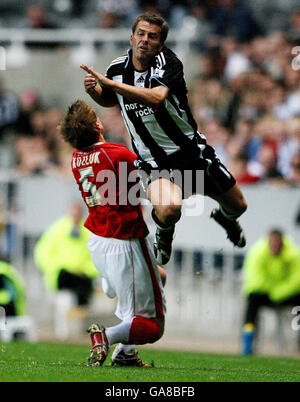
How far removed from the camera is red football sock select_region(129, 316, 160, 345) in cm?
730

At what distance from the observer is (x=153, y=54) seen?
7.45 metres

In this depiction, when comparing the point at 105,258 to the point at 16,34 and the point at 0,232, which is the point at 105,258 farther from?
the point at 16,34

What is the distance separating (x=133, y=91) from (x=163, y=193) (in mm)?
908

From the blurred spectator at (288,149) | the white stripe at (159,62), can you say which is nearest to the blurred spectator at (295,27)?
the blurred spectator at (288,149)

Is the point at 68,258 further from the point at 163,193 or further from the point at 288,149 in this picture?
the point at 163,193

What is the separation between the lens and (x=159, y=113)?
24.8 feet

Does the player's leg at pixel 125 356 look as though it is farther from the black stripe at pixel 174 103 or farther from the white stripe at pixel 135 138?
the black stripe at pixel 174 103

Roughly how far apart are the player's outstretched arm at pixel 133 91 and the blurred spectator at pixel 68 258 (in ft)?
21.6

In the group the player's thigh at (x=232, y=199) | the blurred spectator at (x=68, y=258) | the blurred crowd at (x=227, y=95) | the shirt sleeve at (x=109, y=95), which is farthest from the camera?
the blurred spectator at (x=68, y=258)

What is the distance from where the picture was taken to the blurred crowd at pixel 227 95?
529 inches

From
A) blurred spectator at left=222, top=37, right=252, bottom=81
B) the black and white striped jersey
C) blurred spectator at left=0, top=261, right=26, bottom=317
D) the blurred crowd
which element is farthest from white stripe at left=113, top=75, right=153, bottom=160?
blurred spectator at left=222, top=37, right=252, bottom=81

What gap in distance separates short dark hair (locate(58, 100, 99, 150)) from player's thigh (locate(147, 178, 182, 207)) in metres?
0.61

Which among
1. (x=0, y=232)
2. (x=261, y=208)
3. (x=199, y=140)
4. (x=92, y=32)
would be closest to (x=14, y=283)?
(x=0, y=232)

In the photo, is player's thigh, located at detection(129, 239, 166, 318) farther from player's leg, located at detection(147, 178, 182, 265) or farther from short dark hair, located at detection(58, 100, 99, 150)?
short dark hair, located at detection(58, 100, 99, 150)
